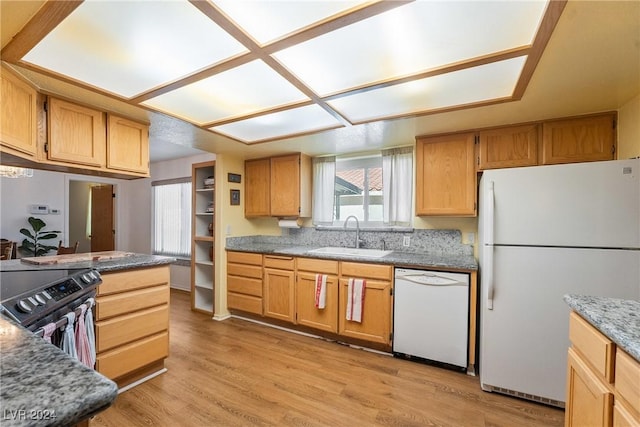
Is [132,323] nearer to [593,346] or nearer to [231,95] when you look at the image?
[231,95]

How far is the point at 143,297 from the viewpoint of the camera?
206cm

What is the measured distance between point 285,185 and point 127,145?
5.44ft

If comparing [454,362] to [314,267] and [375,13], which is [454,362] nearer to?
[314,267]

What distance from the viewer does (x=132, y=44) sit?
50.8 inches

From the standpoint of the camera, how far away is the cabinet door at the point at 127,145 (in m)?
2.09

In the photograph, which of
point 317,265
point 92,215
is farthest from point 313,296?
point 92,215

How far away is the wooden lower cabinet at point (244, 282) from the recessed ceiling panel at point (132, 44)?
7.02ft

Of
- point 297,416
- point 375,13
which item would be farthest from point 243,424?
point 375,13

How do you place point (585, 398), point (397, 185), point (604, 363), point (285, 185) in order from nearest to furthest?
point (604, 363) → point (585, 398) → point (397, 185) → point (285, 185)

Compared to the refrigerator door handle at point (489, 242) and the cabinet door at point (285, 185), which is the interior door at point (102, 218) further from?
the refrigerator door handle at point (489, 242)

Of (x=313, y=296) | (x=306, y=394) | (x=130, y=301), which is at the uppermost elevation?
(x=130, y=301)

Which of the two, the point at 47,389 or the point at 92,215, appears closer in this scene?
the point at 47,389

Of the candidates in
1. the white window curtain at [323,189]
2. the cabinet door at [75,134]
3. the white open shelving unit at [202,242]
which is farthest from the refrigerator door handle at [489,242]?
the white open shelving unit at [202,242]

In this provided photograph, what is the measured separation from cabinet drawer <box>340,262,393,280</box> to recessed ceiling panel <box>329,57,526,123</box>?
1319 millimetres
